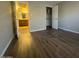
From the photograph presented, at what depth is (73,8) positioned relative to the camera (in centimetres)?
656

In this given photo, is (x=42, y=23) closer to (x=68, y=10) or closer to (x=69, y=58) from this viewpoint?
(x=68, y=10)

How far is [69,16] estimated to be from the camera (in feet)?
23.0

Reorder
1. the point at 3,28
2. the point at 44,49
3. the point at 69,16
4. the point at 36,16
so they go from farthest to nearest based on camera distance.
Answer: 1. the point at 36,16
2. the point at 69,16
3. the point at 44,49
4. the point at 3,28

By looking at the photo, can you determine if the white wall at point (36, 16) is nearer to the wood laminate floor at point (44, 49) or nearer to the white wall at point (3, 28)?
the wood laminate floor at point (44, 49)

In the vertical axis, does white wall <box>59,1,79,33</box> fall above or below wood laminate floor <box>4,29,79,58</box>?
above

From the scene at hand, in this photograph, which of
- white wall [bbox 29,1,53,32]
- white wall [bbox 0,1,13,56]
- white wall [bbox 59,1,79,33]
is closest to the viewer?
white wall [bbox 0,1,13,56]

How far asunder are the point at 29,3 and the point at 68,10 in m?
2.65

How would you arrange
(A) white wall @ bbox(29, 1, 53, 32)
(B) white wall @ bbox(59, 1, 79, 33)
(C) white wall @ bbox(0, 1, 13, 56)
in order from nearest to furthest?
(C) white wall @ bbox(0, 1, 13, 56), (B) white wall @ bbox(59, 1, 79, 33), (A) white wall @ bbox(29, 1, 53, 32)

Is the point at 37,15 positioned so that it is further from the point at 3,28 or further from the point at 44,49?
the point at 3,28

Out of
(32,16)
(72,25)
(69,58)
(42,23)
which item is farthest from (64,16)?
(69,58)

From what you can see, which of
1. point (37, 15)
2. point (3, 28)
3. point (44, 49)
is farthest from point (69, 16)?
point (3, 28)

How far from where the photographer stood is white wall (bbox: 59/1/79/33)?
6.37m

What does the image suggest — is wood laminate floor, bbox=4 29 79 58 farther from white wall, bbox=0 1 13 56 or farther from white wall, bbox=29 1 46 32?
white wall, bbox=29 1 46 32

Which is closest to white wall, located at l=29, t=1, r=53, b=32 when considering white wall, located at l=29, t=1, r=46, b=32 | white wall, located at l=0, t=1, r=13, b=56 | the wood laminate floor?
white wall, located at l=29, t=1, r=46, b=32
